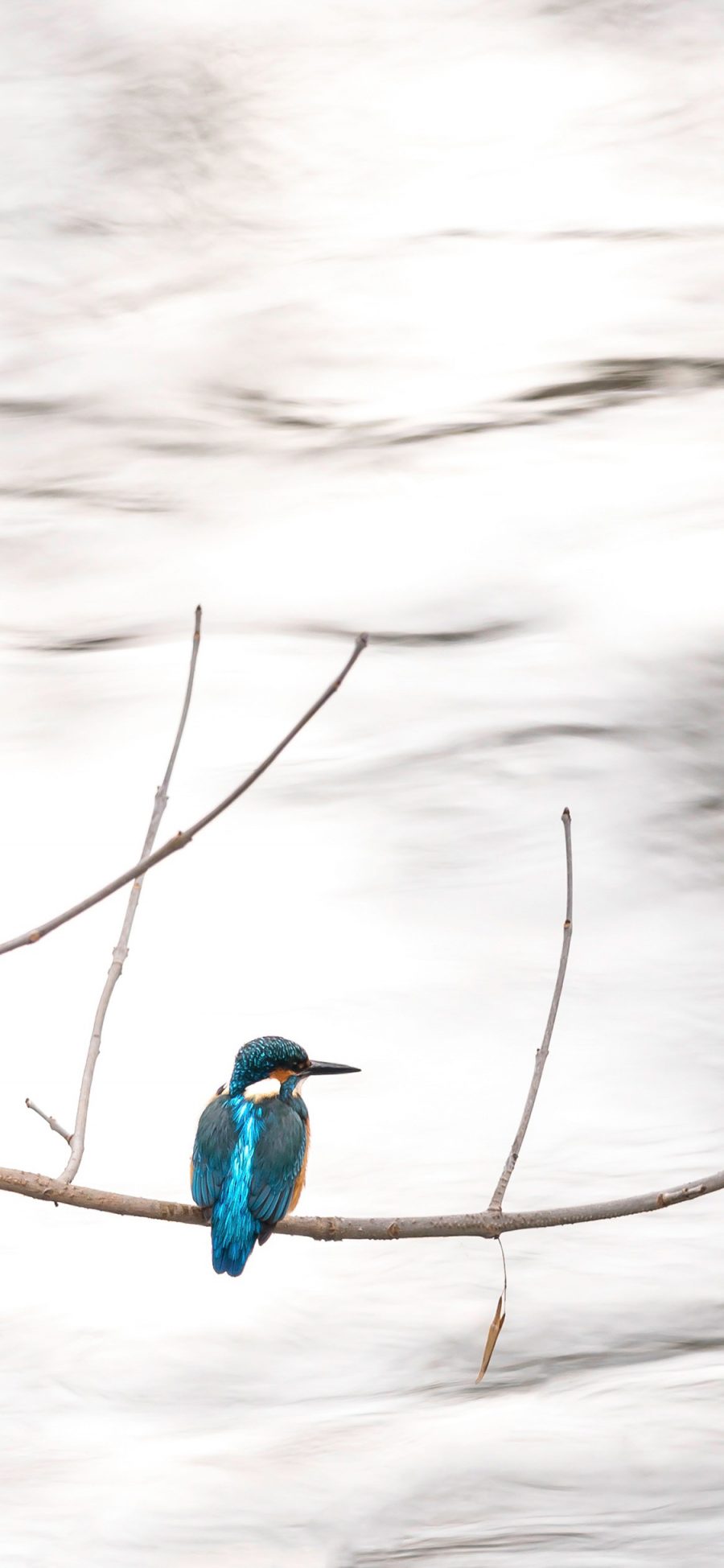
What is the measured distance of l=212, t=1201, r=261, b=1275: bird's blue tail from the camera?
1337 millimetres

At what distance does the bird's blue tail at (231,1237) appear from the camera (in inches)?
52.6

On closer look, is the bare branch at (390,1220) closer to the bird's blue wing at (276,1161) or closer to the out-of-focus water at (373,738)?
the bird's blue wing at (276,1161)

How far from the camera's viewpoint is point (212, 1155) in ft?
4.53

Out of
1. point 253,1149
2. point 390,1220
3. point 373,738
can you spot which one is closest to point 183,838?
point 390,1220

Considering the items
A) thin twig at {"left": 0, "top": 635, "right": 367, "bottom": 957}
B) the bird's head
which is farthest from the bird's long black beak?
thin twig at {"left": 0, "top": 635, "right": 367, "bottom": 957}

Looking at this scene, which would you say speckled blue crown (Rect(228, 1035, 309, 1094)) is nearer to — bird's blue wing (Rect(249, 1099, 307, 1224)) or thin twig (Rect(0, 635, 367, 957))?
bird's blue wing (Rect(249, 1099, 307, 1224))

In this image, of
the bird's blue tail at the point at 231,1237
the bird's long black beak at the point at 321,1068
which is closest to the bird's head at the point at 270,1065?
the bird's long black beak at the point at 321,1068

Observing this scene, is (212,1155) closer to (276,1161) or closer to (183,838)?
(276,1161)

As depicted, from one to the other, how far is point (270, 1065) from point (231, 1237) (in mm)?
163

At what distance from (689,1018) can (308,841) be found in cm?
92

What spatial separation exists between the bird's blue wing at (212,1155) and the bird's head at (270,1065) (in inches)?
1.5

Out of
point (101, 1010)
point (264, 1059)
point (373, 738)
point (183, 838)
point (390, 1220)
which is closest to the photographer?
point (183, 838)

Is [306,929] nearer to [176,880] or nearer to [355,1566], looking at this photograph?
[176,880]

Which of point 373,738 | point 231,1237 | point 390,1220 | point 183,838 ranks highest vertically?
point 183,838
